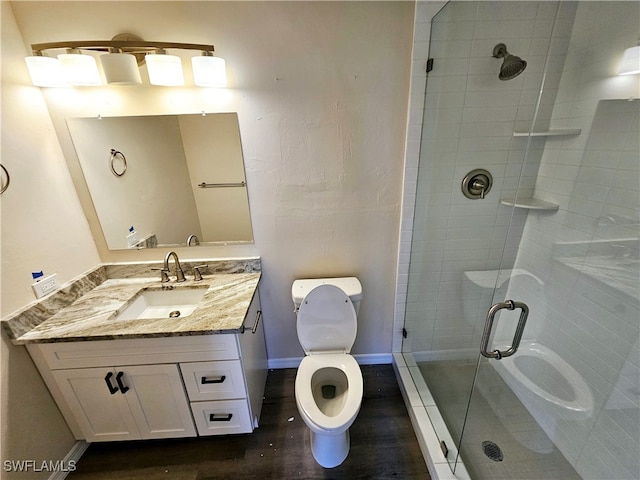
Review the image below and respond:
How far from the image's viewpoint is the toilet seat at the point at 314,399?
119cm

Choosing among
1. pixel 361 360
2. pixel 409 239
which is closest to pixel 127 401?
pixel 361 360

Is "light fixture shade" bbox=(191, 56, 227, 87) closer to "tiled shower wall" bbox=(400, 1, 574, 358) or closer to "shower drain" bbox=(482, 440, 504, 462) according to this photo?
"tiled shower wall" bbox=(400, 1, 574, 358)

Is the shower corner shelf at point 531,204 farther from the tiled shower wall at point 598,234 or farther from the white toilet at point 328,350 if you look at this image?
the white toilet at point 328,350

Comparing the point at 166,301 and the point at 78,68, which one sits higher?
the point at 78,68

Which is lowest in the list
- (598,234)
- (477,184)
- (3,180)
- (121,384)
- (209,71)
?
(121,384)

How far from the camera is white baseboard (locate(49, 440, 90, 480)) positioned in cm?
131

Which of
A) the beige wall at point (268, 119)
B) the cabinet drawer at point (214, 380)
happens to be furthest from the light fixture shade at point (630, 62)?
the cabinet drawer at point (214, 380)

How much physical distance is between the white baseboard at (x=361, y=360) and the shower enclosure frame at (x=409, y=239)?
99 mm

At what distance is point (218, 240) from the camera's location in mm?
1629

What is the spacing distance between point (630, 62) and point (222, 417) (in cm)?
245

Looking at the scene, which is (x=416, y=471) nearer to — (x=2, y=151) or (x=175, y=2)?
(x=2, y=151)

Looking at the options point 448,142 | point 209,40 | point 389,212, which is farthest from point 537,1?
point 209,40

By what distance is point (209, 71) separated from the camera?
1.24 metres

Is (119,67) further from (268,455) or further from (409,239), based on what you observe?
(268,455)
